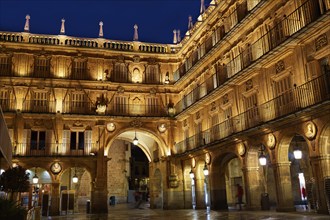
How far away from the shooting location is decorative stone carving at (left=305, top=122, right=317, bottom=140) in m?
15.4

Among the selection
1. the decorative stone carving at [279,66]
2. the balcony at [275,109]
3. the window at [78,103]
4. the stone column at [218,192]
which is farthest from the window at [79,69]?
the decorative stone carving at [279,66]

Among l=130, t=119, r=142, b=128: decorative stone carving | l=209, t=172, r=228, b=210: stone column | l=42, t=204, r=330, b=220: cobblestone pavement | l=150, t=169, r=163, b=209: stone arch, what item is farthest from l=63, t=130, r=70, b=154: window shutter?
l=209, t=172, r=228, b=210: stone column

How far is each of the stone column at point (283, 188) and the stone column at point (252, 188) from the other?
2.49 metres

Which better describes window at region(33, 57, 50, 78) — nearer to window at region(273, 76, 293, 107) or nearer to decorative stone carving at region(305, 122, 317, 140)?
window at region(273, 76, 293, 107)

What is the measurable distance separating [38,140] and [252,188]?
56.7 feet

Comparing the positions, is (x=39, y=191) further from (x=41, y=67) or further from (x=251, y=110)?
(x=251, y=110)

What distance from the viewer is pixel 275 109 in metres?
18.4

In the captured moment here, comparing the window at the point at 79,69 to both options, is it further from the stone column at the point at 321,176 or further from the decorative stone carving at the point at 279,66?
the stone column at the point at 321,176

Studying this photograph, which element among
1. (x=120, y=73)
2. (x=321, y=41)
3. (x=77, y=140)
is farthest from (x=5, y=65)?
(x=321, y=41)

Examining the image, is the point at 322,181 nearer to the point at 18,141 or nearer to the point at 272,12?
the point at 272,12

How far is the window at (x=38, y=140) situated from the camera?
94.3 ft

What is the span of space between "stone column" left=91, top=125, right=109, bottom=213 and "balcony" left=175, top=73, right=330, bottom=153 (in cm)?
790

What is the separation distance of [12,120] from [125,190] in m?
21.8

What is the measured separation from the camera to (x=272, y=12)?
19.5 metres
